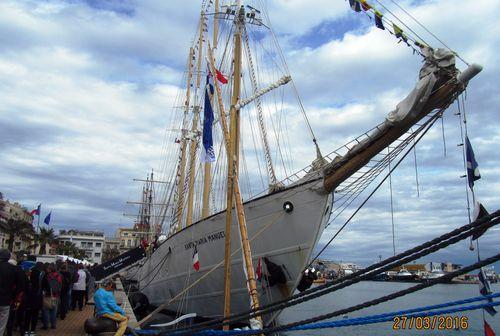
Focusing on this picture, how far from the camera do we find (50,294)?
31.1 ft

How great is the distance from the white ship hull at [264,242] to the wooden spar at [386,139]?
647 millimetres

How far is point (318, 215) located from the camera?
40.0 ft

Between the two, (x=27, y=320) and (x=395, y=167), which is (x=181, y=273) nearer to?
(x=27, y=320)

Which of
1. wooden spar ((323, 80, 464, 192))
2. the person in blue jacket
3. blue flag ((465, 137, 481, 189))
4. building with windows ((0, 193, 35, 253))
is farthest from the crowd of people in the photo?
building with windows ((0, 193, 35, 253))

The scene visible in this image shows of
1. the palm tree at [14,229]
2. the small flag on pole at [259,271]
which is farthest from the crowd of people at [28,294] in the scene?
the palm tree at [14,229]

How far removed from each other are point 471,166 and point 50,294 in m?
8.52

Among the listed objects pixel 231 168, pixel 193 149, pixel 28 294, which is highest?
pixel 193 149

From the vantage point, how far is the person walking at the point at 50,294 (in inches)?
374

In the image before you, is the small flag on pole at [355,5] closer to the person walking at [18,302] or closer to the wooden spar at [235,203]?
the wooden spar at [235,203]

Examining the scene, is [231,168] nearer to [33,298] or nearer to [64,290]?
[33,298]

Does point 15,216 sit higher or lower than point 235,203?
higher

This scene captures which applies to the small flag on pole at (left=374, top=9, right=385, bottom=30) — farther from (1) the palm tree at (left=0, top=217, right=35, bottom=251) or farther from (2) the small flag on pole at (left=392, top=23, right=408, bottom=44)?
(1) the palm tree at (left=0, top=217, right=35, bottom=251)

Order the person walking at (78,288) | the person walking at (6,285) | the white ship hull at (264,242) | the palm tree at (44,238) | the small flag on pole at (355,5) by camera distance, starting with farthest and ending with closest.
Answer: the palm tree at (44,238)
the person walking at (78,288)
the white ship hull at (264,242)
the small flag on pole at (355,5)
the person walking at (6,285)

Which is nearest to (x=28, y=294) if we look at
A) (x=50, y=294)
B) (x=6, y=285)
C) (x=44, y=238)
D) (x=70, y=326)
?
(x=50, y=294)
